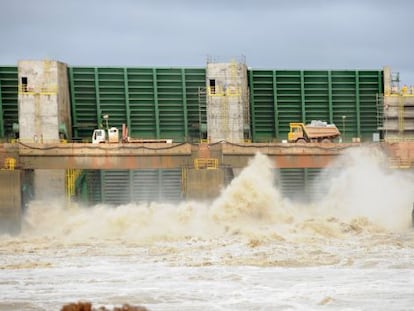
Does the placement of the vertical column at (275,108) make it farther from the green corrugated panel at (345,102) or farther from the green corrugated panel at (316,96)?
the green corrugated panel at (345,102)

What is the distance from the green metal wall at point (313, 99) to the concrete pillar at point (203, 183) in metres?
8.03

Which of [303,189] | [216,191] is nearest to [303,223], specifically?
[216,191]

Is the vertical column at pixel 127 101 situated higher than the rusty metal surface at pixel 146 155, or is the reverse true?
the vertical column at pixel 127 101

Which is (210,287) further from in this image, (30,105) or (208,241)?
(30,105)

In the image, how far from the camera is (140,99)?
A: 140 ft

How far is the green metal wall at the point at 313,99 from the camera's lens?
4359 cm

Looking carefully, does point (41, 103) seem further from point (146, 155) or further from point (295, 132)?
point (295, 132)

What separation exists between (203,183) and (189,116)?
764cm

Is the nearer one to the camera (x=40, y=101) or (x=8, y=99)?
(x=40, y=101)

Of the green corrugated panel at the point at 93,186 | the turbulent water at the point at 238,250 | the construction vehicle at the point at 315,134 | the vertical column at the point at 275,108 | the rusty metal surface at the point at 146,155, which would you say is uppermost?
the vertical column at the point at 275,108

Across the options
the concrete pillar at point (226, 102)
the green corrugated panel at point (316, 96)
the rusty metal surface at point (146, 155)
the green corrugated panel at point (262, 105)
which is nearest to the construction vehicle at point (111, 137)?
the rusty metal surface at point (146, 155)

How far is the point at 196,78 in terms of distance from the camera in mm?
43031

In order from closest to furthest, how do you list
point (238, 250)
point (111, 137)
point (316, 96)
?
point (238, 250) < point (111, 137) < point (316, 96)

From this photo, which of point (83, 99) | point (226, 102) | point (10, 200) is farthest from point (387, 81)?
point (10, 200)
